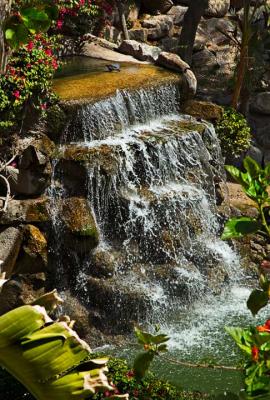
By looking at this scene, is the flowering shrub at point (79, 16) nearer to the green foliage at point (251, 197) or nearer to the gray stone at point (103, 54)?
the gray stone at point (103, 54)

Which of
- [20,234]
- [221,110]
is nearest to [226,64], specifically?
[221,110]

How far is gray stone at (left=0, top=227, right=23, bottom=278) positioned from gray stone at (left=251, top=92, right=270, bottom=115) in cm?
1055

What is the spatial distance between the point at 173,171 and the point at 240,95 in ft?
19.2

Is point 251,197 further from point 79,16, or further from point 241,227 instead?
point 79,16

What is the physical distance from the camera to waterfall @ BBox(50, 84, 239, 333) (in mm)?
13508

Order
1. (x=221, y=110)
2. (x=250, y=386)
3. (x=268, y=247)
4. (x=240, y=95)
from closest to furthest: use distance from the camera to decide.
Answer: (x=250, y=386), (x=268, y=247), (x=221, y=110), (x=240, y=95)

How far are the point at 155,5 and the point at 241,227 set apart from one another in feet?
77.7

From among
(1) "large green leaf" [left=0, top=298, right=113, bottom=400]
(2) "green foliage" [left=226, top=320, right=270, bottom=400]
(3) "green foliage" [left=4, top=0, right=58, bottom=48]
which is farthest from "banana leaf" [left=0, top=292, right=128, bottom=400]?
(3) "green foliage" [left=4, top=0, right=58, bottom=48]

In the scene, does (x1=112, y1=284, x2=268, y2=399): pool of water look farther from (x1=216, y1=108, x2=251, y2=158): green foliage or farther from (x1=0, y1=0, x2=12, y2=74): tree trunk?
(x1=0, y1=0, x2=12, y2=74): tree trunk

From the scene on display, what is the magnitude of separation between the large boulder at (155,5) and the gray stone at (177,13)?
0.27m

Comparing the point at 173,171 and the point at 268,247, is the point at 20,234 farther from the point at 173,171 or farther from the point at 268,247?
the point at 268,247

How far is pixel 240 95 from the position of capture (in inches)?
805

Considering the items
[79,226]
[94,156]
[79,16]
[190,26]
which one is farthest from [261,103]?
[79,226]

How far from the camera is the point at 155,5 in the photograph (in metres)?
26.0
